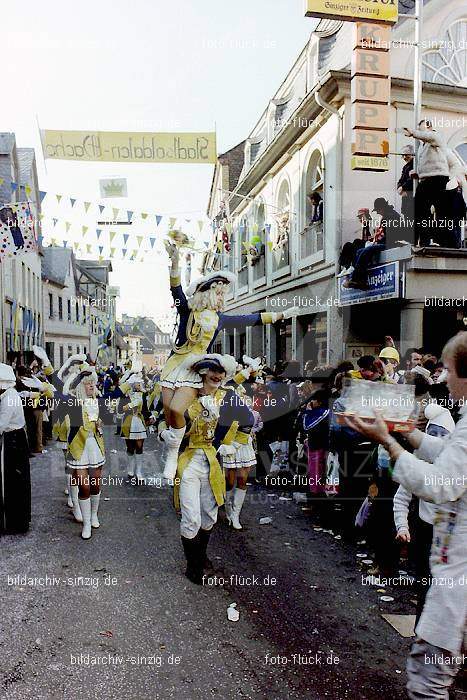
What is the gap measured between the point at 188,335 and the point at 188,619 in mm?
2555

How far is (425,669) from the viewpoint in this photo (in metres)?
2.38

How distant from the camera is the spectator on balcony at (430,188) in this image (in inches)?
387

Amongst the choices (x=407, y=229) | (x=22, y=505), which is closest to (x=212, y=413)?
(x=22, y=505)

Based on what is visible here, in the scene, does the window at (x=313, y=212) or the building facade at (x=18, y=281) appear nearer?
the window at (x=313, y=212)

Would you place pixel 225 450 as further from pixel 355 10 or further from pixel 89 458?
pixel 355 10

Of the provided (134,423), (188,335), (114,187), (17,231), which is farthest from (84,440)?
(17,231)

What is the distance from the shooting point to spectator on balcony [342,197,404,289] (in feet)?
34.0

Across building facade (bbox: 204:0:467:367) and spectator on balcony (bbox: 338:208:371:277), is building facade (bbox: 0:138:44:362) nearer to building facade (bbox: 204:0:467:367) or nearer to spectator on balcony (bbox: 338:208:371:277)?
building facade (bbox: 204:0:467:367)

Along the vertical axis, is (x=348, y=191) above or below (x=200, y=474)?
above

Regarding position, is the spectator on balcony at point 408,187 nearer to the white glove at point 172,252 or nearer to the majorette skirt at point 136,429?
the majorette skirt at point 136,429

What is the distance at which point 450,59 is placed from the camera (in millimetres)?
12695

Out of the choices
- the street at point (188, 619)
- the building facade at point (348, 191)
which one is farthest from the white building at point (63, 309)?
the street at point (188, 619)

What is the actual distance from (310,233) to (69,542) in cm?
1056

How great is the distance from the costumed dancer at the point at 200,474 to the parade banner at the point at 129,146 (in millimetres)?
5303
